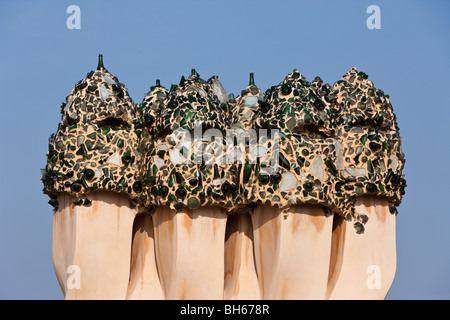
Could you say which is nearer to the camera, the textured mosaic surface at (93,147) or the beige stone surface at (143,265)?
the textured mosaic surface at (93,147)

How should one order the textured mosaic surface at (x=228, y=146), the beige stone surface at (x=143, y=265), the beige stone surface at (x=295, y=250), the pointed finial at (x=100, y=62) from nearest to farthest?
the beige stone surface at (x=295, y=250), the textured mosaic surface at (x=228, y=146), the beige stone surface at (x=143, y=265), the pointed finial at (x=100, y=62)

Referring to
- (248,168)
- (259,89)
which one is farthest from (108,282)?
(259,89)

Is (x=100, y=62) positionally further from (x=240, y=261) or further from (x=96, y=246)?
(x=240, y=261)

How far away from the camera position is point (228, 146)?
57.1 feet

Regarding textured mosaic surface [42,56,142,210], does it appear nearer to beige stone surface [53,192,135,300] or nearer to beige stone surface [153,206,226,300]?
beige stone surface [53,192,135,300]

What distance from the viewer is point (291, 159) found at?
1692cm

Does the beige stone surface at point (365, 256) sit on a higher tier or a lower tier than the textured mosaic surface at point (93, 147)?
lower

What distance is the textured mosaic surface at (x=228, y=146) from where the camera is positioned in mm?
17000

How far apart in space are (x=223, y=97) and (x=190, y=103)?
182 cm

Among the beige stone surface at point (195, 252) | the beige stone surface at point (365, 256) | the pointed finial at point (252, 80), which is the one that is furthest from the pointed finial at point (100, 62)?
the beige stone surface at point (365, 256)

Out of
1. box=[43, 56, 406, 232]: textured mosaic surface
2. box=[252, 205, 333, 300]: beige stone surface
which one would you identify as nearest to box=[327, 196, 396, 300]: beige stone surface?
box=[43, 56, 406, 232]: textured mosaic surface

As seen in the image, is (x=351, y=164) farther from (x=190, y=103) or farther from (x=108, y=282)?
(x=108, y=282)

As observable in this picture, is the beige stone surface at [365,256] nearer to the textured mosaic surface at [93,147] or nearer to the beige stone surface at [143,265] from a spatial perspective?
the beige stone surface at [143,265]

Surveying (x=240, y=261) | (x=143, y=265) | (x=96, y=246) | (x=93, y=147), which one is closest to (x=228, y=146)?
(x=240, y=261)
